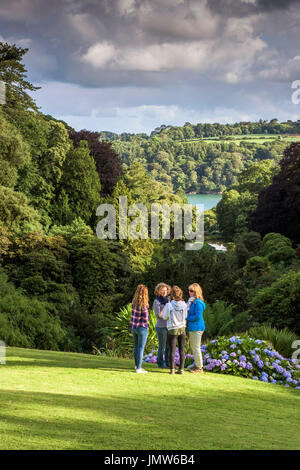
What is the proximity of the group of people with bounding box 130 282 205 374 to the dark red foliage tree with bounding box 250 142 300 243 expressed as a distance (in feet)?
107

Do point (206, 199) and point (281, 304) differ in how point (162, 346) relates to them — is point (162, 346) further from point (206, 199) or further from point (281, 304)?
point (206, 199)

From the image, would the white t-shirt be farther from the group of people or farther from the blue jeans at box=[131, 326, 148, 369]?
Answer: the blue jeans at box=[131, 326, 148, 369]

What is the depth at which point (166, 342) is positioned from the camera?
1038 centimetres

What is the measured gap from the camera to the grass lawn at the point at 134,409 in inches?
218

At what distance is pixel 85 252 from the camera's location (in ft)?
115

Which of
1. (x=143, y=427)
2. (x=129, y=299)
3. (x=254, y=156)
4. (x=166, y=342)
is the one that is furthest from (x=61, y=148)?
(x=254, y=156)

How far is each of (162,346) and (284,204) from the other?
34.5 m

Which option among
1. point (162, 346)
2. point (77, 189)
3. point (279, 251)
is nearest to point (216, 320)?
point (162, 346)

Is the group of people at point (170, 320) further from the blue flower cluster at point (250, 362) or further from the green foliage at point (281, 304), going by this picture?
the green foliage at point (281, 304)

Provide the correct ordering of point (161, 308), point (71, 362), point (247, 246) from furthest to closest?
point (247, 246)
point (71, 362)
point (161, 308)

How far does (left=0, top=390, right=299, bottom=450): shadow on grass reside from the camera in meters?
5.42

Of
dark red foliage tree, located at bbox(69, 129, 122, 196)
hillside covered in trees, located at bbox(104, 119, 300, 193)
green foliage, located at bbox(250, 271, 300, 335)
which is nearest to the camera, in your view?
green foliage, located at bbox(250, 271, 300, 335)

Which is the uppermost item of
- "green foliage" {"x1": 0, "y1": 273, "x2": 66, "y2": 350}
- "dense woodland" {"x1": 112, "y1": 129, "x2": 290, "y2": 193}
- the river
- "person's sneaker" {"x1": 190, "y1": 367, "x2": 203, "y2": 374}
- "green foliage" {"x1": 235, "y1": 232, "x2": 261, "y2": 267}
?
"dense woodland" {"x1": 112, "y1": 129, "x2": 290, "y2": 193}

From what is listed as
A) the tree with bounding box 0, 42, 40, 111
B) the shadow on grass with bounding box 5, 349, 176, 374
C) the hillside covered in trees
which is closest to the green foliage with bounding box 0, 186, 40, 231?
the tree with bounding box 0, 42, 40, 111
